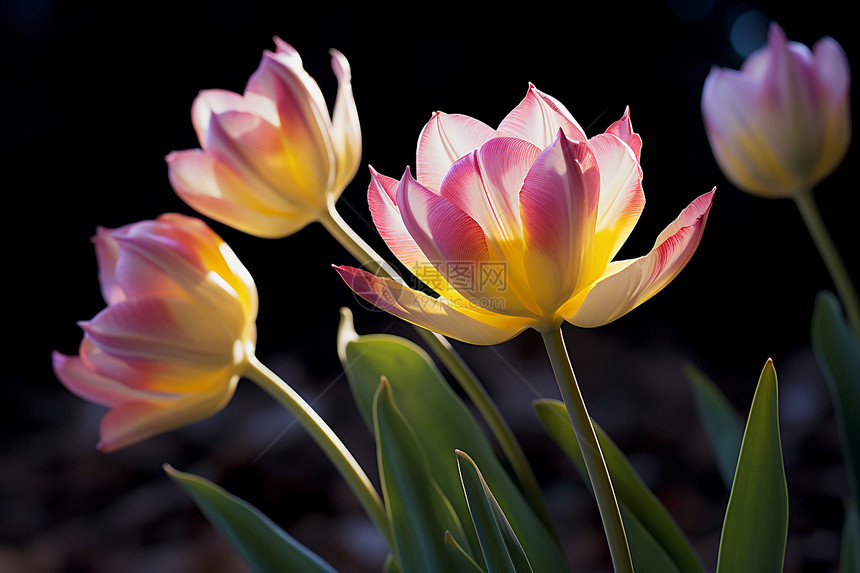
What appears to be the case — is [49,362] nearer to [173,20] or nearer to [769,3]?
[173,20]

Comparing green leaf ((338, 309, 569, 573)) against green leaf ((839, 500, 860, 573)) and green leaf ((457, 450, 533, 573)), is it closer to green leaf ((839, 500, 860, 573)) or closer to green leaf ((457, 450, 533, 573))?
green leaf ((457, 450, 533, 573))

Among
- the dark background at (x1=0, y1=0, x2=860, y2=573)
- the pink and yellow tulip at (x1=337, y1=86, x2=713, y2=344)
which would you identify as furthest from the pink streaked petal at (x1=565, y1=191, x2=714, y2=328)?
the dark background at (x1=0, y1=0, x2=860, y2=573)

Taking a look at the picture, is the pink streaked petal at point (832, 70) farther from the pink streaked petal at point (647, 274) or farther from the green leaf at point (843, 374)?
the pink streaked petal at point (647, 274)

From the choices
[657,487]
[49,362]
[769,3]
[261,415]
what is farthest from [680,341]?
[49,362]

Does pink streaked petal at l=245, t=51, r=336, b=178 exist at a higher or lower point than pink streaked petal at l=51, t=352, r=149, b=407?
higher

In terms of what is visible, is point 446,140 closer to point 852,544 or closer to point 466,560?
point 466,560

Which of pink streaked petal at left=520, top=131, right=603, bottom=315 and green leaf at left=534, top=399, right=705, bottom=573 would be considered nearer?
pink streaked petal at left=520, top=131, right=603, bottom=315

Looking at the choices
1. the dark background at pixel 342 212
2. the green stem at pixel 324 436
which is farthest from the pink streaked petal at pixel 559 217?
the dark background at pixel 342 212
